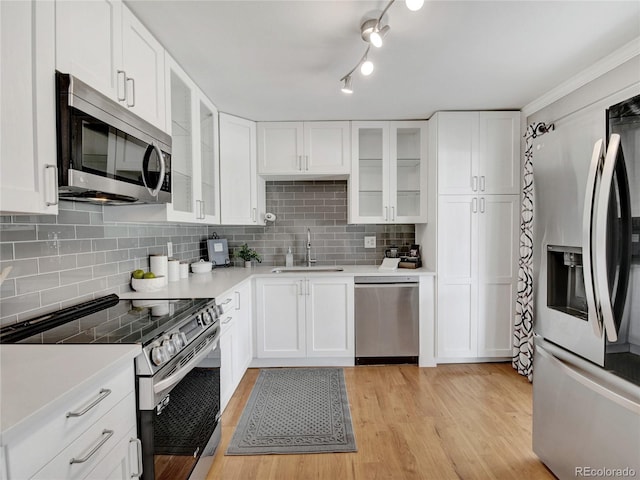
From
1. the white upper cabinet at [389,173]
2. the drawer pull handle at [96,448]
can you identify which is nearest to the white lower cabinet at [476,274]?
the white upper cabinet at [389,173]

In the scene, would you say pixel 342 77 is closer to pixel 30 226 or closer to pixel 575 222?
pixel 575 222

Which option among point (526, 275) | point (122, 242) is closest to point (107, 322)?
point (122, 242)

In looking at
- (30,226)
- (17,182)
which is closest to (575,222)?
(17,182)

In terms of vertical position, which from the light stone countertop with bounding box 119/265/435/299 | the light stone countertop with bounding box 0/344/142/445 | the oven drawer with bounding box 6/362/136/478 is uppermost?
the light stone countertop with bounding box 119/265/435/299

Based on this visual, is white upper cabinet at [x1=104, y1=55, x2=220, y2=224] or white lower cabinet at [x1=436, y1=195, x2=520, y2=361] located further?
white lower cabinet at [x1=436, y1=195, x2=520, y2=361]

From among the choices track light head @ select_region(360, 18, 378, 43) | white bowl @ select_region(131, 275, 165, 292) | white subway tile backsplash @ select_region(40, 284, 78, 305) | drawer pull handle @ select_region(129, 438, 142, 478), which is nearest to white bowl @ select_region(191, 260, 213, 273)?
white bowl @ select_region(131, 275, 165, 292)

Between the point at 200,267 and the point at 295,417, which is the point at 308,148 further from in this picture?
the point at 295,417

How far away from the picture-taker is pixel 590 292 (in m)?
1.34

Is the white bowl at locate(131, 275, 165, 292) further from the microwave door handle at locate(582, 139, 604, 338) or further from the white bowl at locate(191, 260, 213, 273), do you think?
the microwave door handle at locate(582, 139, 604, 338)

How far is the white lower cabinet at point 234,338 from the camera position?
2.22m

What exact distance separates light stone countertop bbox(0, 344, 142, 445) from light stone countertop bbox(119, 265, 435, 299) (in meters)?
0.87

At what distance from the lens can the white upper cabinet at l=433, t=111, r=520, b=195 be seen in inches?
118

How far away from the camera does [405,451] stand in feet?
6.36

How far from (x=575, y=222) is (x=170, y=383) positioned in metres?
1.86
